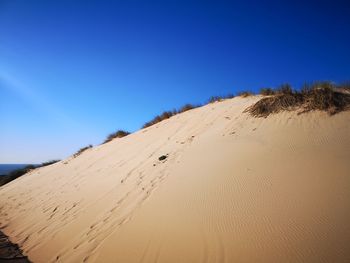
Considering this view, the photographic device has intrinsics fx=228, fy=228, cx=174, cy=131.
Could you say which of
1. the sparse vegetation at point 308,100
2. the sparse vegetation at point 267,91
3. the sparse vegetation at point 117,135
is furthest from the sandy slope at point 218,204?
the sparse vegetation at point 117,135

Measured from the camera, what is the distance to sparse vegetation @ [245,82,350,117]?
6270 millimetres

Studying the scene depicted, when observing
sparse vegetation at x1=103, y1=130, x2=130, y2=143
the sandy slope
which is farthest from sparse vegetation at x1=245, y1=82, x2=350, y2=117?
sparse vegetation at x1=103, y1=130, x2=130, y2=143

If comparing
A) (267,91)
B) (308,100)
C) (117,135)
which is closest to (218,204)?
(308,100)

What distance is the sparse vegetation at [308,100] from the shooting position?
6.27 metres

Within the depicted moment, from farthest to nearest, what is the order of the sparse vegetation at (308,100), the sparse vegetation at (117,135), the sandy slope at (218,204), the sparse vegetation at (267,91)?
the sparse vegetation at (117,135)
the sparse vegetation at (267,91)
the sparse vegetation at (308,100)
the sandy slope at (218,204)

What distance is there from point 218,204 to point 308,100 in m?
4.79

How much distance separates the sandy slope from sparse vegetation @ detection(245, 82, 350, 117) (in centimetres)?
40

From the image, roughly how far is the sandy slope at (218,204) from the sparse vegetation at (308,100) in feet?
1.32

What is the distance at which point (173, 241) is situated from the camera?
11.5 feet

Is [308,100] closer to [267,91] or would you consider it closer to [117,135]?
[267,91]

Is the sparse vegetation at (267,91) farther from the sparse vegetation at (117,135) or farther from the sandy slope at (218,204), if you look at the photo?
the sparse vegetation at (117,135)

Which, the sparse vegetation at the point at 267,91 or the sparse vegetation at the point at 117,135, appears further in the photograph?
the sparse vegetation at the point at 117,135

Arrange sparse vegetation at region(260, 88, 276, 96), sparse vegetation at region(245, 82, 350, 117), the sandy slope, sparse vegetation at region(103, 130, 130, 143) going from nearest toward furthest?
1. the sandy slope
2. sparse vegetation at region(245, 82, 350, 117)
3. sparse vegetation at region(260, 88, 276, 96)
4. sparse vegetation at region(103, 130, 130, 143)

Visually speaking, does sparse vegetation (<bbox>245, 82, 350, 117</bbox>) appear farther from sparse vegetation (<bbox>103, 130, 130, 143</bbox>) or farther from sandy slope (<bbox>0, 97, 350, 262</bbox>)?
sparse vegetation (<bbox>103, 130, 130, 143</bbox>)
